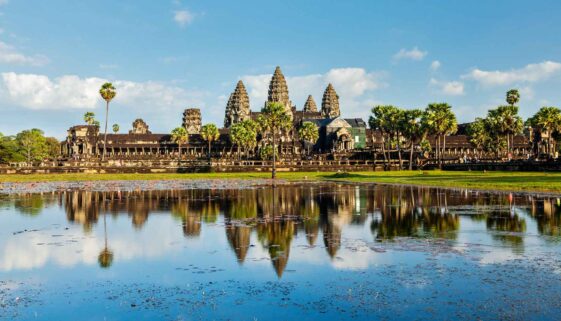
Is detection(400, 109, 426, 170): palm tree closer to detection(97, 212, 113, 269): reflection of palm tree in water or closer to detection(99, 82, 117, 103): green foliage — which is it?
detection(99, 82, 117, 103): green foliage

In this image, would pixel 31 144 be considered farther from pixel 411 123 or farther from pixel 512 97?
pixel 512 97

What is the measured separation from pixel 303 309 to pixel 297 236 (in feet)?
30.8

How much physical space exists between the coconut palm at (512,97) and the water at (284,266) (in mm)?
86638

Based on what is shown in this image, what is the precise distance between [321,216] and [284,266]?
499 inches

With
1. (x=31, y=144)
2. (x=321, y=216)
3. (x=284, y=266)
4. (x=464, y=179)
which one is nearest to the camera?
(x=284, y=266)

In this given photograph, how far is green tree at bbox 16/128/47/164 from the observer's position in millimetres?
161750

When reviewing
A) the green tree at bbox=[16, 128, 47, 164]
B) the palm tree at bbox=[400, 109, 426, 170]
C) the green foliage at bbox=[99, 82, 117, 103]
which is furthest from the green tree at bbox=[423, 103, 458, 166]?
the green tree at bbox=[16, 128, 47, 164]

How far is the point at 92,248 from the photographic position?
18.3 meters

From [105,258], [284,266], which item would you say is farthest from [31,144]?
[284,266]

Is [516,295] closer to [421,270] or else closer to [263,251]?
[421,270]

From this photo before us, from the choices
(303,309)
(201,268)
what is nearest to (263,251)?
(201,268)

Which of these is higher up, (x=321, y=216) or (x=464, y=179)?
(x=464, y=179)

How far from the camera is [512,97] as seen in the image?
108 metres

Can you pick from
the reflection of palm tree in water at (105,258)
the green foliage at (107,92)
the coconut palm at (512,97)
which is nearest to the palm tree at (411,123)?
the coconut palm at (512,97)
